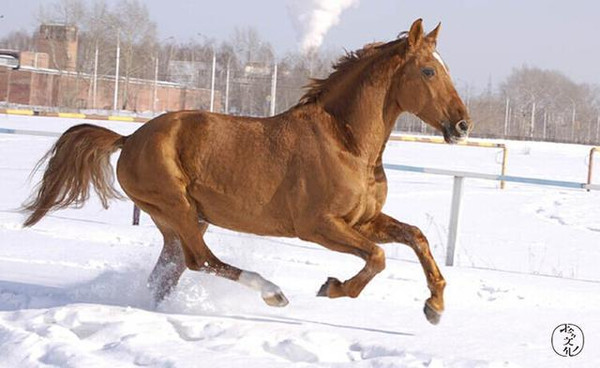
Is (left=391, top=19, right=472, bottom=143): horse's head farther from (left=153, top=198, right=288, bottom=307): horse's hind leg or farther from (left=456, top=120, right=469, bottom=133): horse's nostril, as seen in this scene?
→ (left=153, top=198, right=288, bottom=307): horse's hind leg

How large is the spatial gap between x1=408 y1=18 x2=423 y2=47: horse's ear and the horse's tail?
6.74 ft

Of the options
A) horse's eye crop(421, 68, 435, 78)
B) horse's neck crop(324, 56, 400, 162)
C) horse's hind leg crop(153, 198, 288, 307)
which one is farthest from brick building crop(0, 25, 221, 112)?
horse's eye crop(421, 68, 435, 78)

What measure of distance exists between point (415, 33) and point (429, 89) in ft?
1.19

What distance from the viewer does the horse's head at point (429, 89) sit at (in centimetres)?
530

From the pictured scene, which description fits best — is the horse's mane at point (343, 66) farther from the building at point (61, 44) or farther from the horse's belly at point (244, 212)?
the building at point (61, 44)

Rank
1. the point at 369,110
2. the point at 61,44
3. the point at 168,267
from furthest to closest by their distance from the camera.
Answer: the point at 61,44 → the point at 168,267 → the point at 369,110

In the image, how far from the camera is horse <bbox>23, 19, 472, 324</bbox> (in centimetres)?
534

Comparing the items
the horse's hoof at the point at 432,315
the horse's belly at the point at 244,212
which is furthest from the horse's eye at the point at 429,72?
the horse's hoof at the point at 432,315

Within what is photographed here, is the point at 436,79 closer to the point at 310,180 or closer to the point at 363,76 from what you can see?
the point at 363,76

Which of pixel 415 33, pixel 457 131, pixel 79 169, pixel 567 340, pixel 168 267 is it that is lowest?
pixel 567 340

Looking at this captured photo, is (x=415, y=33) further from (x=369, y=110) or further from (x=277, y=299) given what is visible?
(x=277, y=299)

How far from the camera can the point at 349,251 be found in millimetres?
5301

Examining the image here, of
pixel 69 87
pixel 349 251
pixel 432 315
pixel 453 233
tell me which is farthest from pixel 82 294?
pixel 69 87

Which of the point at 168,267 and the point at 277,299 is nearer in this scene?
the point at 277,299
